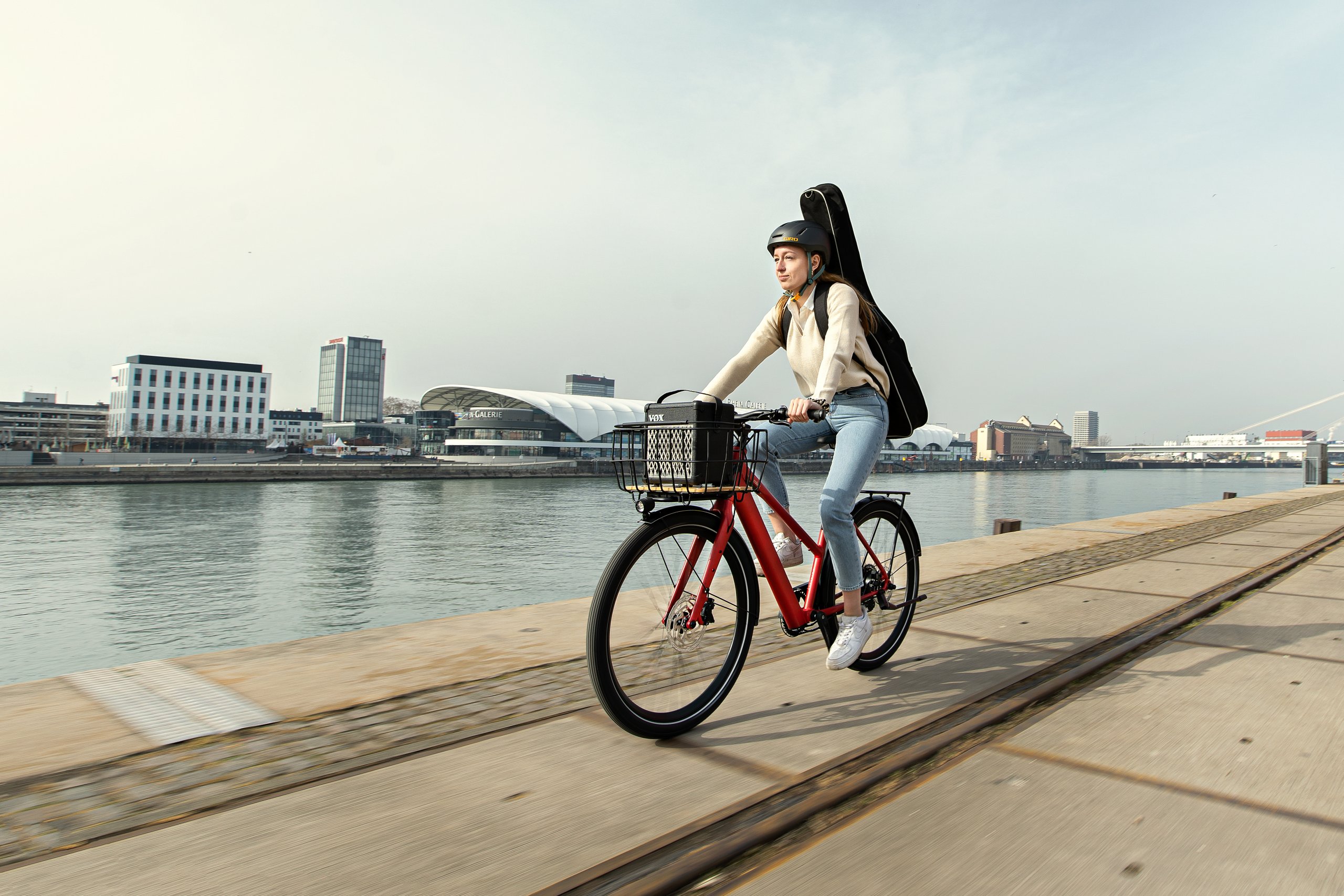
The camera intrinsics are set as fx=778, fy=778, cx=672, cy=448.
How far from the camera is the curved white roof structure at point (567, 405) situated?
91.7 meters

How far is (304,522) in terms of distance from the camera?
88.6 ft

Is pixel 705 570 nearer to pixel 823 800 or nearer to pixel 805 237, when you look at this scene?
pixel 823 800

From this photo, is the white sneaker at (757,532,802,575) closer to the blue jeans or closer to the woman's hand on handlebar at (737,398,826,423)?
the blue jeans

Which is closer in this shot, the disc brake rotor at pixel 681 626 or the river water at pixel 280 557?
the disc brake rotor at pixel 681 626

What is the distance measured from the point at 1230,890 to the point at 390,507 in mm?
35040

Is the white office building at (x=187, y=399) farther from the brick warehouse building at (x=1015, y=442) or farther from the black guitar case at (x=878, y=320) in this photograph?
the brick warehouse building at (x=1015, y=442)

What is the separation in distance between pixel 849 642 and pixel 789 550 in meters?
0.43

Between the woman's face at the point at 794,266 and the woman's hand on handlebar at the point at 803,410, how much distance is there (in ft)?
1.73

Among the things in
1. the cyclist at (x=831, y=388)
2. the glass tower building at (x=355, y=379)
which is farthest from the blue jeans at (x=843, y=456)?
the glass tower building at (x=355, y=379)

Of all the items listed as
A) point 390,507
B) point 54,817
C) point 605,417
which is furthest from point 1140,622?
point 605,417

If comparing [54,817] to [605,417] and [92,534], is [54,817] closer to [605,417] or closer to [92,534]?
[92,534]

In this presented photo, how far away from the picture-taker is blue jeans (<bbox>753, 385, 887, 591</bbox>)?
9.77 ft

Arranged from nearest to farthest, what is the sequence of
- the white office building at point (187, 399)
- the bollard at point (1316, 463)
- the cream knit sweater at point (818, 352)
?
the cream knit sweater at point (818, 352)
the bollard at point (1316, 463)
the white office building at point (187, 399)

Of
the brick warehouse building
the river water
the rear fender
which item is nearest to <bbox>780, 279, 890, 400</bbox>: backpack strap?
the rear fender
